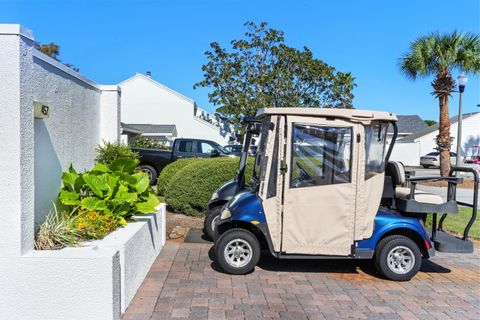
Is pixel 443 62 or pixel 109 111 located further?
pixel 443 62

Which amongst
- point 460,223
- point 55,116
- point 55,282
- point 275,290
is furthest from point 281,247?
point 460,223

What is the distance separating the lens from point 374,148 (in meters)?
5.51

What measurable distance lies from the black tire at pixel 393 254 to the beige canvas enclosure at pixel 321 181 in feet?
0.98

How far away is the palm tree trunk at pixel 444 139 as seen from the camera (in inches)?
730

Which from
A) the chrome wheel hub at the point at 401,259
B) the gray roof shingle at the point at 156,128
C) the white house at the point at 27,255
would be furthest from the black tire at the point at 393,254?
the gray roof shingle at the point at 156,128

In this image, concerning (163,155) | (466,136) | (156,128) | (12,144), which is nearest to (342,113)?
(12,144)

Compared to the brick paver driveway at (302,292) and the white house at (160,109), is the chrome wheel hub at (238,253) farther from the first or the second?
the white house at (160,109)

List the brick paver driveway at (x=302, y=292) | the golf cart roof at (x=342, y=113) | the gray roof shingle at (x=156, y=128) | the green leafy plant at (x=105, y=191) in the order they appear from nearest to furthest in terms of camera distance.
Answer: the brick paver driveway at (x=302, y=292) → the green leafy plant at (x=105, y=191) → the golf cart roof at (x=342, y=113) → the gray roof shingle at (x=156, y=128)

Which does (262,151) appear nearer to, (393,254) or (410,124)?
(393,254)

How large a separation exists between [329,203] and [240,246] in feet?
4.24

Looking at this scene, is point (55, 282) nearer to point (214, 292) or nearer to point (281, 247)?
point (214, 292)

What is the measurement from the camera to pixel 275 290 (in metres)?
5.10

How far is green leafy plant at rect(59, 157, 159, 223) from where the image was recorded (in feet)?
17.0

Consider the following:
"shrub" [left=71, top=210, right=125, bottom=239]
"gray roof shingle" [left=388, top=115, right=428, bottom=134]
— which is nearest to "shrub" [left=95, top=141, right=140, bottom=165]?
"shrub" [left=71, top=210, right=125, bottom=239]
